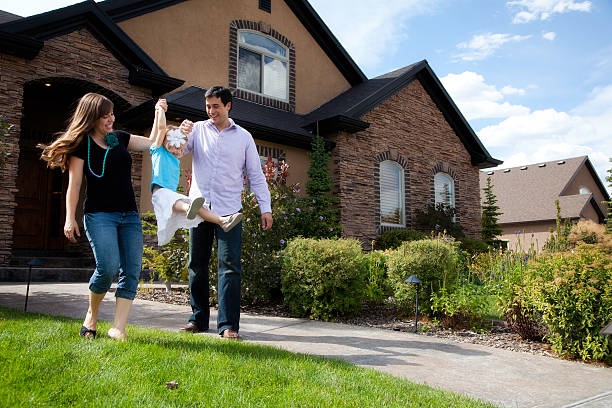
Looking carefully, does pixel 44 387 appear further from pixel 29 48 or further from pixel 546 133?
pixel 546 133

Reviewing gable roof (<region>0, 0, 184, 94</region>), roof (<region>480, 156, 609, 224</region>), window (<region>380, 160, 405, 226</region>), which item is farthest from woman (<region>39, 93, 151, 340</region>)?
roof (<region>480, 156, 609, 224</region>)

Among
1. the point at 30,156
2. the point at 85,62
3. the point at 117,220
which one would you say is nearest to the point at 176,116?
the point at 85,62

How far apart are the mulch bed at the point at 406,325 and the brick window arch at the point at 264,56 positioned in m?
6.61

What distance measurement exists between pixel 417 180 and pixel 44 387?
504 inches

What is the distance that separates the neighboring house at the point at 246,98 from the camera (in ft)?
28.5

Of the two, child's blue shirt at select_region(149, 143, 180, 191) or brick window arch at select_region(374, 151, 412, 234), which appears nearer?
child's blue shirt at select_region(149, 143, 180, 191)

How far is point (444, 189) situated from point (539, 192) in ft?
56.6

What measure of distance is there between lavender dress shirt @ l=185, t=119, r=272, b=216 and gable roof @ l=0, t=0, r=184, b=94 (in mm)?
5748

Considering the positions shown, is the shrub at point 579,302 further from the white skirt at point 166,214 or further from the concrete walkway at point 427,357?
the white skirt at point 166,214

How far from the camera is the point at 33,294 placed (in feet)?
20.0

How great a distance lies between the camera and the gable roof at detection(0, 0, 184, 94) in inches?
313

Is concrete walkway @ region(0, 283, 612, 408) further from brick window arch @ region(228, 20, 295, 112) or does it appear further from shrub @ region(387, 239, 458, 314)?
brick window arch @ region(228, 20, 295, 112)

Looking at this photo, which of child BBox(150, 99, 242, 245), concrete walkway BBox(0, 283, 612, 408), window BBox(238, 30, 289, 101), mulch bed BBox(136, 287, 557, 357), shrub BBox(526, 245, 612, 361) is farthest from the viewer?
window BBox(238, 30, 289, 101)

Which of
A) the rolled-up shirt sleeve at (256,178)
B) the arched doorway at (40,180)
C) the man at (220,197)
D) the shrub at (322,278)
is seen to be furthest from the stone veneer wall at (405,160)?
the man at (220,197)
